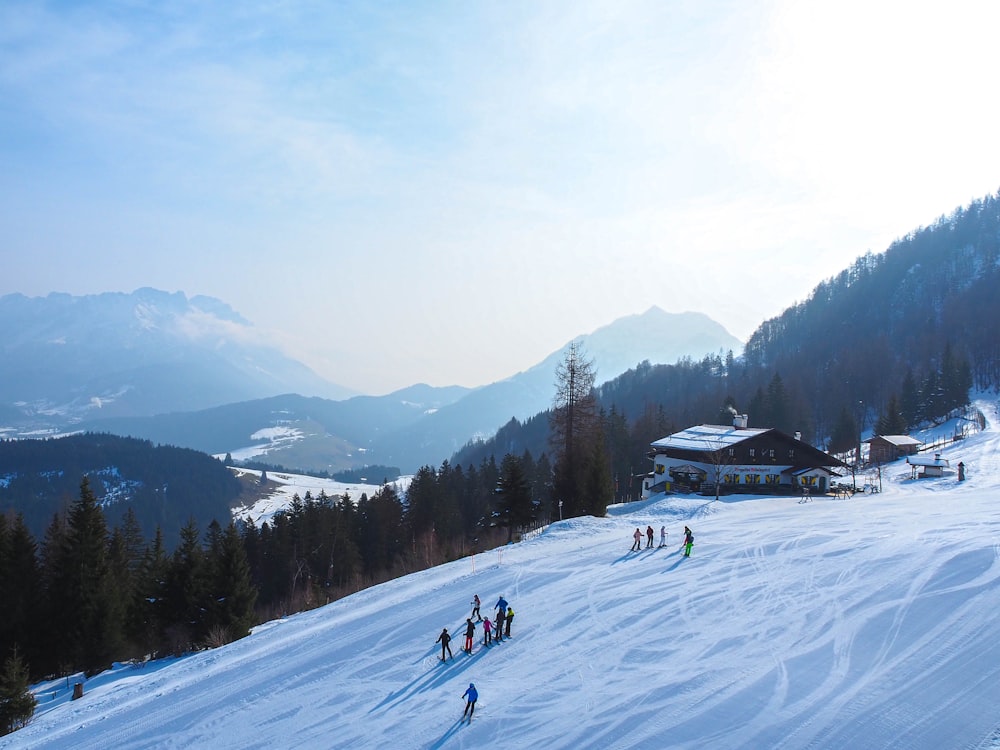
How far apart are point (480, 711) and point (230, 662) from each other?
504 inches

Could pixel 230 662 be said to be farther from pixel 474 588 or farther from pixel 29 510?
pixel 29 510

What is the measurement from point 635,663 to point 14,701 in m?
22.5

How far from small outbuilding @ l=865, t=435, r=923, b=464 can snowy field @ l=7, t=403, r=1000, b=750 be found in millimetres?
40220

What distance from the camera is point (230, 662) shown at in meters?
24.7

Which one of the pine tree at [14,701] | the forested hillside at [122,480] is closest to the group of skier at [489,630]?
the pine tree at [14,701]

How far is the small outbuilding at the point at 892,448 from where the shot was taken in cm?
6838

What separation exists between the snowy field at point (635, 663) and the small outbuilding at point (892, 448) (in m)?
40.2

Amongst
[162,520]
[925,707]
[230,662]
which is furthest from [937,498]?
[162,520]

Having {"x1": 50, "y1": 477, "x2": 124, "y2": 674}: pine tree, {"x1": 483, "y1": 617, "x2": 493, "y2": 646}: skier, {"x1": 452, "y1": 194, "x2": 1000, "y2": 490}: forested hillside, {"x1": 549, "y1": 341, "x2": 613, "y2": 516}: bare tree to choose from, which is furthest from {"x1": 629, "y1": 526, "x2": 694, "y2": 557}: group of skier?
{"x1": 452, "y1": 194, "x2": 1000, "y2": 490}: forested hillside

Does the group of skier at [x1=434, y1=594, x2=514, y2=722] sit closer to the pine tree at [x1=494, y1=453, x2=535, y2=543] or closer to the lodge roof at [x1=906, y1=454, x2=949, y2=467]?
the pine tree at [x1=494, y1=453, x2=535, y2=543]

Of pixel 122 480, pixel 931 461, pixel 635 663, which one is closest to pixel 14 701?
pixel 635 663

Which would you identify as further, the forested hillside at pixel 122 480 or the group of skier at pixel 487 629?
the forested hillside at pixel 122 480

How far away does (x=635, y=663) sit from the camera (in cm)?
1916

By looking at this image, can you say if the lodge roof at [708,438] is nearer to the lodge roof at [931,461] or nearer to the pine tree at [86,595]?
the lodge roof at [931,461]
